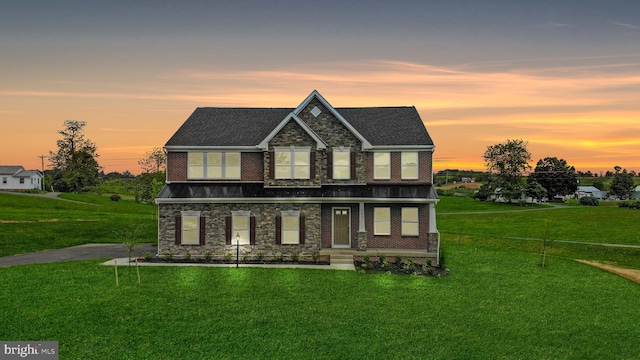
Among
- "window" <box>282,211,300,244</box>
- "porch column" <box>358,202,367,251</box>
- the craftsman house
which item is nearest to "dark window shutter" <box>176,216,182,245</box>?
the craftsman house

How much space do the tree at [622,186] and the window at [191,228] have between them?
139585 mm

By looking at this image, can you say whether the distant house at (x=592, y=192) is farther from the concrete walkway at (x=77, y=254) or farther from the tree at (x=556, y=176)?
the concrete walkway at (x=77, y=254)

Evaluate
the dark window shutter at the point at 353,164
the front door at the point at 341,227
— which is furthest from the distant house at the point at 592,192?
the front door at the point at 341,227

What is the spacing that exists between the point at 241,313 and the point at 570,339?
1107cm

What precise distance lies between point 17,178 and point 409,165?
9540 cm

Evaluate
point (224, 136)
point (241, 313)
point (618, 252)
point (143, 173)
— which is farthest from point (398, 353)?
point (143, 173)

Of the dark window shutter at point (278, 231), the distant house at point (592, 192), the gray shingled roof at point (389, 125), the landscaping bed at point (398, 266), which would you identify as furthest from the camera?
the distant house at point (592, 192)

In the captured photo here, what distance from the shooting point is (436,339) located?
1331cm

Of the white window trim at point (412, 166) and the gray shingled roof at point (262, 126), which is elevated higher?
the gray shingled roof at point (262, 126)

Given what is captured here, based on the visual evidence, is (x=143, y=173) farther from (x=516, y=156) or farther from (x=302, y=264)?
(x=516, y=156)

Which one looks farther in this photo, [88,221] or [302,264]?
[88,221]

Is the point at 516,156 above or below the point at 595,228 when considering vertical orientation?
above

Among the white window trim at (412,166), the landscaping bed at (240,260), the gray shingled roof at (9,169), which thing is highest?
the gray shingled roof at (9,169)

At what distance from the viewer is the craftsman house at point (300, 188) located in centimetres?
2538
